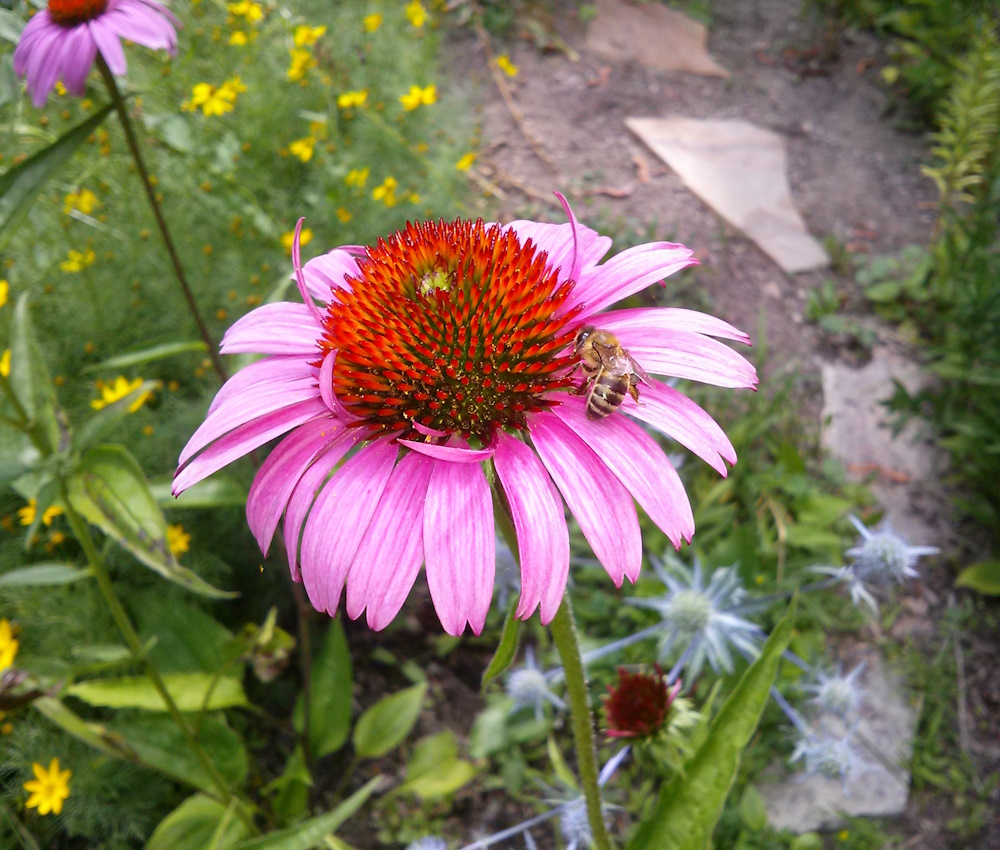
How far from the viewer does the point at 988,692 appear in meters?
2.01

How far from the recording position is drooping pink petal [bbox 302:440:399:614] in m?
0.81

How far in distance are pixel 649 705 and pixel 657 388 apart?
2.36 feet

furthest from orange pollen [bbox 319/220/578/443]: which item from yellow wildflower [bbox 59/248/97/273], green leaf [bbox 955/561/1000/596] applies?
green leaf [bbox 955/561/1000/596]

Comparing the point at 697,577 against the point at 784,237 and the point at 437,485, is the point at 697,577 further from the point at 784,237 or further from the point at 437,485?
the point at 784,237

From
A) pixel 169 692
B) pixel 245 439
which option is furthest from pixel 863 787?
pixel 245 439

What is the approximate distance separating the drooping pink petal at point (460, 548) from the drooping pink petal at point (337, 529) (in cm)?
7

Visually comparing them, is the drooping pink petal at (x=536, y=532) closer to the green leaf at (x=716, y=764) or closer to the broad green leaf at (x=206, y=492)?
the green leaf at (x=716, y=764)

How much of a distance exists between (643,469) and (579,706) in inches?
16.9

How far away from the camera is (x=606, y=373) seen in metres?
0.85

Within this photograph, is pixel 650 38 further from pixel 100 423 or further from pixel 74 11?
pixel 100 423

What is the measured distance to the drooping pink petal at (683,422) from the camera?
824 mm

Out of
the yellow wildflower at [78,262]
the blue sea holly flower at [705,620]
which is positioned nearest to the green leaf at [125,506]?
the blue sea holly flower at [705,620]

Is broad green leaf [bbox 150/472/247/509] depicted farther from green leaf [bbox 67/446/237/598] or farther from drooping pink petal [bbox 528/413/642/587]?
drooping pink petal [bbox 528/413/642/587]

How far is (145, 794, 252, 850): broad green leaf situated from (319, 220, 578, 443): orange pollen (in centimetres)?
105
